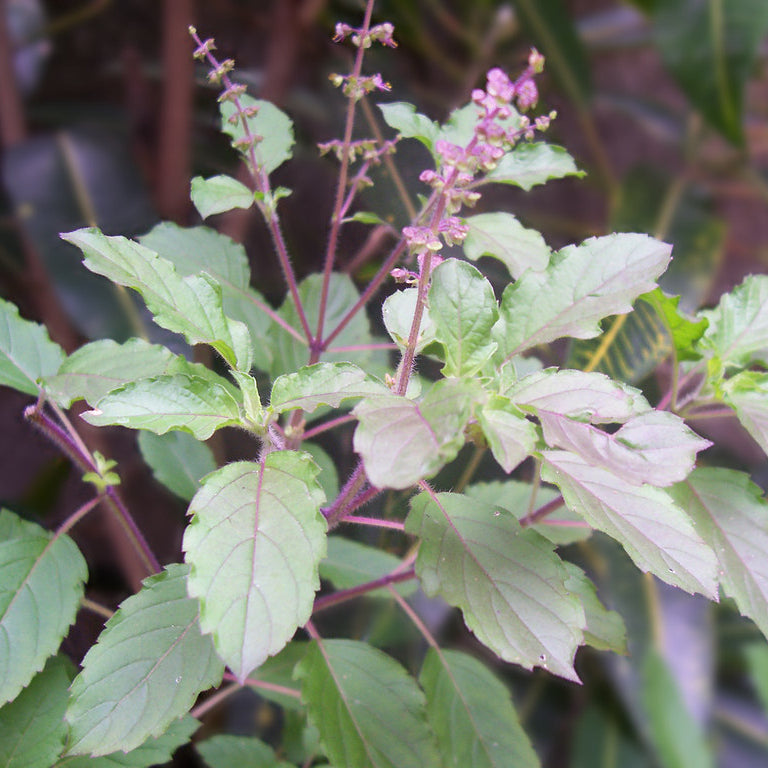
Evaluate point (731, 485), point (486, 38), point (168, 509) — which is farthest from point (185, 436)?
point (486, 38)

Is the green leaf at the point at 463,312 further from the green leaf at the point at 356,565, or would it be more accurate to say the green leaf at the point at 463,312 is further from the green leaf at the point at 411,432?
the green leaf at the point at 356,565

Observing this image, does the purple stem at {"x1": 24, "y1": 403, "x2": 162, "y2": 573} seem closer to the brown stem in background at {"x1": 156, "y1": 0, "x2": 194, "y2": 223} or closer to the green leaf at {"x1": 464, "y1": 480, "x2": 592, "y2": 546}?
the green leaf at {"x1": 464, "y1": 480, "x2": 592, "y2": 546}

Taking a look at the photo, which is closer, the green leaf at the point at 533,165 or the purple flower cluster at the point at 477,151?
the purple flower cluster at the point at 477,151

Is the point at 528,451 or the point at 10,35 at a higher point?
the point at 10,35

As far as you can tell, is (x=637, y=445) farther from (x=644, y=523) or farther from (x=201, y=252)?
(x=201, y=252)

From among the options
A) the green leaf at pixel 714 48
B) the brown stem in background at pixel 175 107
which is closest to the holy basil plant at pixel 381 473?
the brown stem in background at pixel 175 107

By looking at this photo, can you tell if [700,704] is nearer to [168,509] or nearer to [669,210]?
[669,210]

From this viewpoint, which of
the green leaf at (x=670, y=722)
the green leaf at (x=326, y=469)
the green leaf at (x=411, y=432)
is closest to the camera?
the green leaf at (x=411, y=432)
